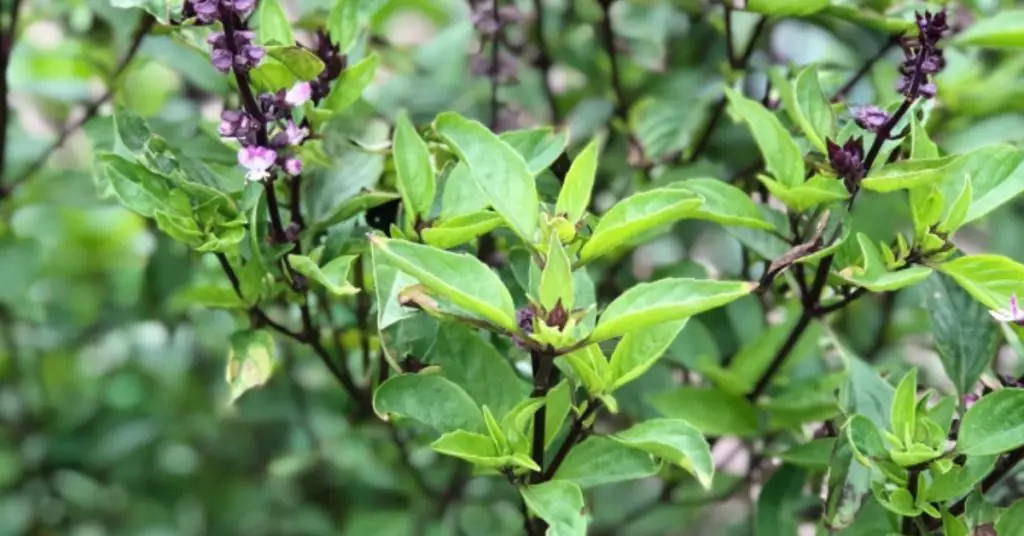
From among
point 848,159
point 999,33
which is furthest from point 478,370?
point 999,33

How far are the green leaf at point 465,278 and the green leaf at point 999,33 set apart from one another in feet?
1.53

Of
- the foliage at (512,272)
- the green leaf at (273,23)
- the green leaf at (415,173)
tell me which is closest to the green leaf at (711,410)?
Result: the foliage at (512,272)

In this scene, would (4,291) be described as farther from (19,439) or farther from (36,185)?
(19,439)

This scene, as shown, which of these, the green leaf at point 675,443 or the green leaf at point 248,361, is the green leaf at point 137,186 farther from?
the green leaf at point 675,443

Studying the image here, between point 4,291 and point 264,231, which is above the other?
point 264,231

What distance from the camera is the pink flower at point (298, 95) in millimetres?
624

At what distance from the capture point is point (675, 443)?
0.60m

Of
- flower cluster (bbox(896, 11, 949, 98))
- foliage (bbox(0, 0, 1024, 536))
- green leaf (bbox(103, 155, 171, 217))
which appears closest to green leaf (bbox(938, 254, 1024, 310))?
foliage (bbox(0, 0, 1024, 536))

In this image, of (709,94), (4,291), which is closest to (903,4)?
(709,94)

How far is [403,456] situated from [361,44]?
0.36 meters

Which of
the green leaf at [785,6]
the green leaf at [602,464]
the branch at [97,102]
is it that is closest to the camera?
the green leaf at [602,464]

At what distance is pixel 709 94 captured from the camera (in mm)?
969

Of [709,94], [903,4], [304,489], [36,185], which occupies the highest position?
[903,4]

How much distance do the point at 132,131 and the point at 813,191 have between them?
1.37 feet
